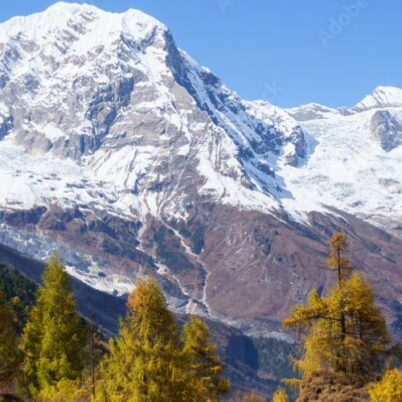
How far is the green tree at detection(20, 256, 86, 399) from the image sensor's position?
53344 millimetres

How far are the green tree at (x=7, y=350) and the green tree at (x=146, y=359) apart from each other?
279 inches

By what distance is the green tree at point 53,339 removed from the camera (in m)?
53.3

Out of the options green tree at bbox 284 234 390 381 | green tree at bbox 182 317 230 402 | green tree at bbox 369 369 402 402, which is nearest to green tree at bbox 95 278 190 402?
green tree at bbox 284 234 390 381

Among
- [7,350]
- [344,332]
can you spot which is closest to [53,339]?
[7,350]

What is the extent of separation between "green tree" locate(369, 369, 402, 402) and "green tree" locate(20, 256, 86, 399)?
24.0m

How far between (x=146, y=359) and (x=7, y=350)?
43.1ft

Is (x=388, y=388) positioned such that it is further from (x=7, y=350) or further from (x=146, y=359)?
(x=7, y=350)

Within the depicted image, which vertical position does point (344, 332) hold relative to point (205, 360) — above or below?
above

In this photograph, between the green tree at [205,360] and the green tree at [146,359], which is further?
the green tree at [205,360]

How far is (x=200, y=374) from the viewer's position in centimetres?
5694

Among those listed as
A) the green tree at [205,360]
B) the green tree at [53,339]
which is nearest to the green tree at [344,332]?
the green tree at [205,360]

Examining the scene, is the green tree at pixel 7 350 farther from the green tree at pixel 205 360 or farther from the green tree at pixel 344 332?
the green tree at pixel 344 332

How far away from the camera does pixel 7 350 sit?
49.1 meters

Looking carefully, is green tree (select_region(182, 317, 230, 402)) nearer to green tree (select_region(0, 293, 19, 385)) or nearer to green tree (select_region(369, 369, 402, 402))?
green tree (select_region(0, 293, 19, 385))
